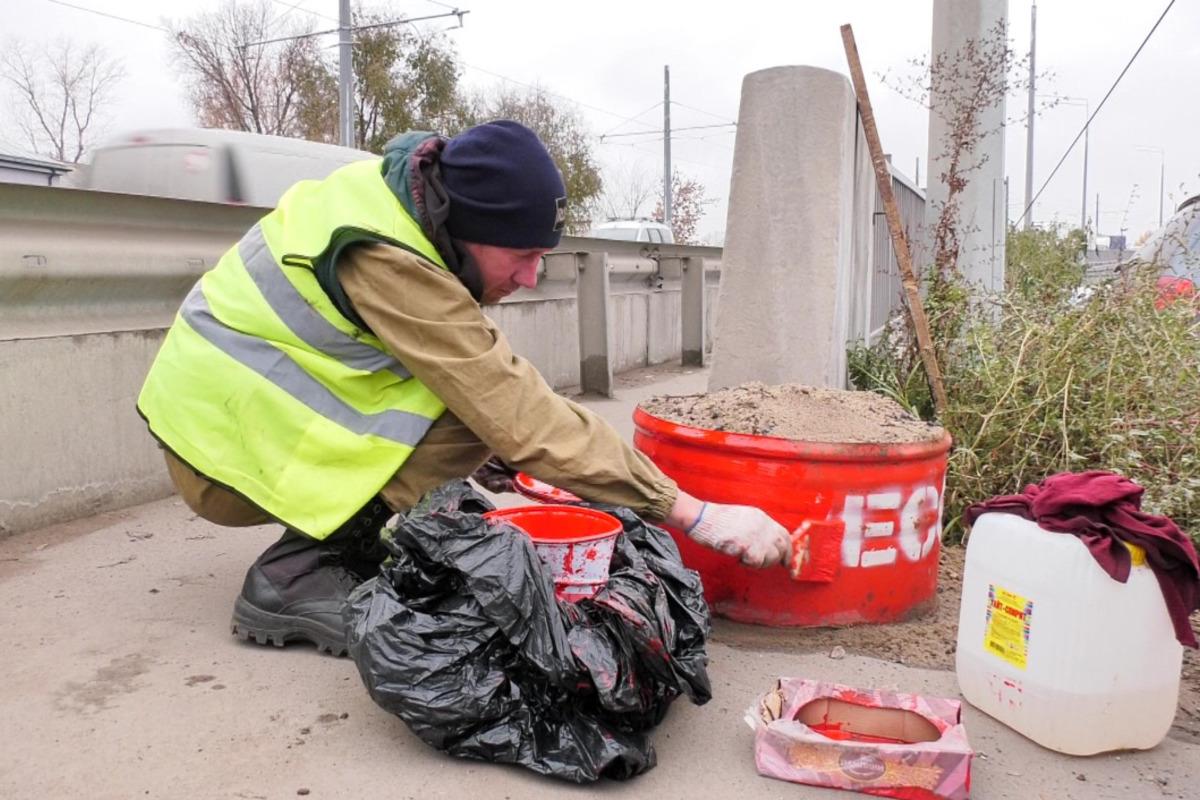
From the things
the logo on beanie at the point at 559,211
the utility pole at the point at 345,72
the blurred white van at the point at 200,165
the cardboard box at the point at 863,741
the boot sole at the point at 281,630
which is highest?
the utility pole at the point at 345,72

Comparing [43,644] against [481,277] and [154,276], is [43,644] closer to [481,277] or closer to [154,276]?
[481,277]

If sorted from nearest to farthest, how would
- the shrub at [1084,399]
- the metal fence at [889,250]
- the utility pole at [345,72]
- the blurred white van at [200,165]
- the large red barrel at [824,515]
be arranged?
the large red barrel at [824,515] → the shrub at [1084,399] → the metal fence at [889,250] → the blurred white van at [200,165] → the utility pole at [345,72]

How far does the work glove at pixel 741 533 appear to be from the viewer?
2.33m

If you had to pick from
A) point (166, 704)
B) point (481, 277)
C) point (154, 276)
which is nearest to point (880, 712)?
point (481, 277)

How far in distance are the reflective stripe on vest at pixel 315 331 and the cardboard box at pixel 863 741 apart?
45.7 inches

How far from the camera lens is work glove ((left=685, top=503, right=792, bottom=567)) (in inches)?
91.8

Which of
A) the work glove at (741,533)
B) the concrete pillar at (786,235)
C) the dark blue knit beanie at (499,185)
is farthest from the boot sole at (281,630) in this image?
the concrete pillar at (786,235)

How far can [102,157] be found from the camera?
8.30 m

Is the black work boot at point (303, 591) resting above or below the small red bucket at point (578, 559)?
below

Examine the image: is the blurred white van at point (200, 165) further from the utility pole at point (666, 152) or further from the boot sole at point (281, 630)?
the utility pole at point (666, 152)

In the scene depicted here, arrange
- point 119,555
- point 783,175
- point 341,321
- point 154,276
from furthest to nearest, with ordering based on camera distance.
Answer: point 783,175
point 154,276
point 119,555
point 341,321

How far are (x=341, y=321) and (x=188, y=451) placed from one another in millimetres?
511

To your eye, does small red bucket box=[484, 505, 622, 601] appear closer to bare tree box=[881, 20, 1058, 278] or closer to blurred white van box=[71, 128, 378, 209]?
bare tree box=[881, 20, 1058, 278]

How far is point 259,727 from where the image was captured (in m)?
2.05
